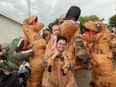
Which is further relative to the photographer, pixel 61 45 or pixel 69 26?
pixel 69 26

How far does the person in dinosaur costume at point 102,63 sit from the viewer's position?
4172mm

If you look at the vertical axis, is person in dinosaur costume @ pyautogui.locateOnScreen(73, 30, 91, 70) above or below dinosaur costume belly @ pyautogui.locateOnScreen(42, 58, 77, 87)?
above

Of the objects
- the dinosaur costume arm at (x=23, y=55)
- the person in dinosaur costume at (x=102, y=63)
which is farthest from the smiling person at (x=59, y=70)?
the dinosaur costume arm at (x=23, y=55)

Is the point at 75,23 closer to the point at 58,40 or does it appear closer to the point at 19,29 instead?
the point at 58,40

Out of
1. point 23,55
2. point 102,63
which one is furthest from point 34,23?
point 102,63

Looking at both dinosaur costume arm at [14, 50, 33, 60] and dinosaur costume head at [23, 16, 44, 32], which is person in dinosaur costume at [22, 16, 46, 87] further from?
dinosaur costume arm at [14, 50, 33, 60]

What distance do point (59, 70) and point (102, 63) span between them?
0.90m

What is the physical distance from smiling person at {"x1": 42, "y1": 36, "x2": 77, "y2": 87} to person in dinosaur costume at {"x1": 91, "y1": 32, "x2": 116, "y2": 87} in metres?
0.70

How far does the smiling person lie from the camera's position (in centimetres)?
355

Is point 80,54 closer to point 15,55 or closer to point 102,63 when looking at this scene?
point 102,63

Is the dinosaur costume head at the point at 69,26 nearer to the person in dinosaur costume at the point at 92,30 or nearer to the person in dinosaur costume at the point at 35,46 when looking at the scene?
the person in dinosaur costume at the point at 92,30

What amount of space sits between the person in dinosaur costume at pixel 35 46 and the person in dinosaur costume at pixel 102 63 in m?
0.88

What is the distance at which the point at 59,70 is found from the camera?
141 inches

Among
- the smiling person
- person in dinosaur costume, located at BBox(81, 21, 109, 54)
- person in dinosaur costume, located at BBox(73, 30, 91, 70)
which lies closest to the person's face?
the smiling person
